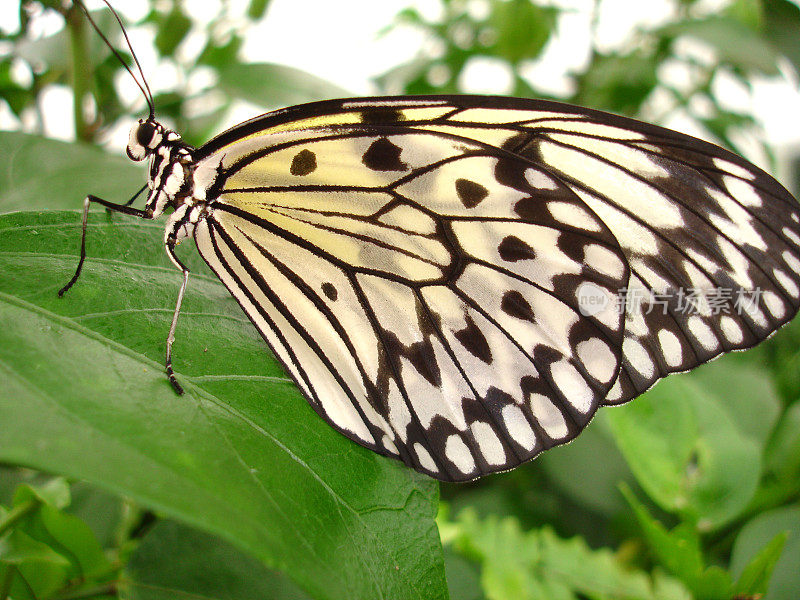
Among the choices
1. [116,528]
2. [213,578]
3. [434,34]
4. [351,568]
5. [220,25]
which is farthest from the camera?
[434,34]

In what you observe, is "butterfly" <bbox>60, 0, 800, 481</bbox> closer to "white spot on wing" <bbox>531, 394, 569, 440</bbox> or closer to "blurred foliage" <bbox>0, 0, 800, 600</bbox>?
"white spot on wing" <bbox>531, 394, 569, 440</bbox>

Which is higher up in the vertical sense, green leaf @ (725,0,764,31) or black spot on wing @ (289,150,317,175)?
green leaf @ (725,0,764,31)

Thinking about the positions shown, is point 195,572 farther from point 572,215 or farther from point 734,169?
point 734,169

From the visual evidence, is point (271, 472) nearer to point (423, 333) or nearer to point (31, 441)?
point (31, 441)

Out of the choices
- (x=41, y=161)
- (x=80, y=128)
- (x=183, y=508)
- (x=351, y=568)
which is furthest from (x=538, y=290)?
(x=80, y=128)

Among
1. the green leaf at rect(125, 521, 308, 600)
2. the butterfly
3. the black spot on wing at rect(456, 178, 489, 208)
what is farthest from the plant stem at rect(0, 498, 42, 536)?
the black spot on wing at rect(456, 178, 489, 208)

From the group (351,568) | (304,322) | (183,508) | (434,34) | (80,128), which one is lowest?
(351,568)

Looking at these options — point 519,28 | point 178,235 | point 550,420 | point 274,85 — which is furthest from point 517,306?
point 519,28
